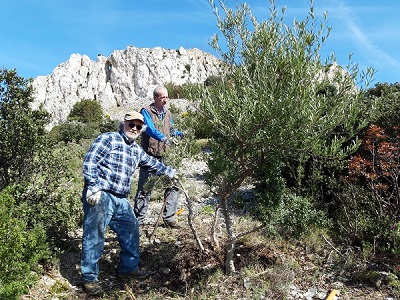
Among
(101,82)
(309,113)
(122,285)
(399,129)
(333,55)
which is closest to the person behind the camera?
(309,113)

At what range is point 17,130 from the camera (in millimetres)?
5617

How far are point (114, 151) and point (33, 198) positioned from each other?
1.86 meters

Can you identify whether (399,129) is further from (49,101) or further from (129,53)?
(129,53)

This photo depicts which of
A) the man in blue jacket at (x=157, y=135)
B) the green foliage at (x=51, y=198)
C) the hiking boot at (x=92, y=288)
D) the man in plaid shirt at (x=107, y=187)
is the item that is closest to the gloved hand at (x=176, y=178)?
the man in plaid shirt at (x=107, y=187)

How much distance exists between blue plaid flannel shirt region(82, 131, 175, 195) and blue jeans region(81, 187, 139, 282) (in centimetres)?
17

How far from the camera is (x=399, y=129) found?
6902 mm

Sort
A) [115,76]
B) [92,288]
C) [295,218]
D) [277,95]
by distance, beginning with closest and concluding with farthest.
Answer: [277,95]
[92,288]
[295,218]
[115,76]

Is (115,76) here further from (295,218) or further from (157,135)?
(295,218)

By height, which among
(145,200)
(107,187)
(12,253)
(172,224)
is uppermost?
(107,187)

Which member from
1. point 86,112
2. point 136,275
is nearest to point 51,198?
point 136,275

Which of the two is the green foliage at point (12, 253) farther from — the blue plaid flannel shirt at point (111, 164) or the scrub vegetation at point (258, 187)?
the blue plaid flannel shirt at point (111, 164)

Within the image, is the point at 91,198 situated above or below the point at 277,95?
below

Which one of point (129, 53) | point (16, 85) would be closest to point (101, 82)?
point (129, 53)

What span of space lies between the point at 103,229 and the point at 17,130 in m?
2.08
